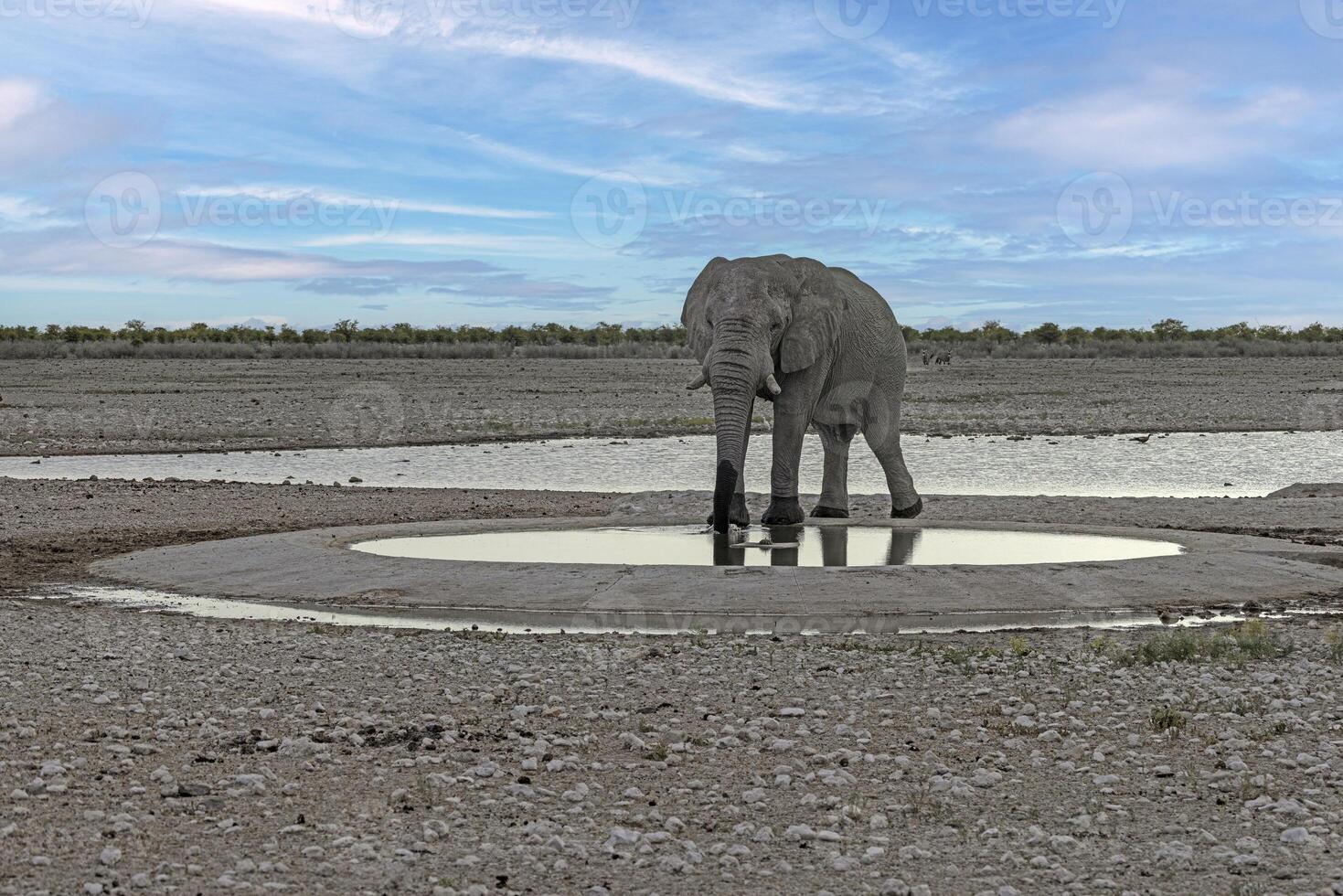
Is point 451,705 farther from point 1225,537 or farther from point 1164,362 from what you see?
point 1164,362

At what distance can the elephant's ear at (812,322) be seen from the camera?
18734 mm

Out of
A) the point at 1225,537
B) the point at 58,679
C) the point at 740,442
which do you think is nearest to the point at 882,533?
the point at 740,442

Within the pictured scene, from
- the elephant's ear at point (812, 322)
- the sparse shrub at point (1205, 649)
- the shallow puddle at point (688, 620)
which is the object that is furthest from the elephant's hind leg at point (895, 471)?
the sparse shrub at point (1205, 649)

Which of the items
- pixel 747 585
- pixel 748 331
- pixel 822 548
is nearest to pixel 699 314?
pixel 748 331

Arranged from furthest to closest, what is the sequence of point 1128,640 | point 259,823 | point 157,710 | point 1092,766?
point 1128,640, point 157,710, point 1092,766, point 259,823

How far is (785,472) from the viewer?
1866 centimetres

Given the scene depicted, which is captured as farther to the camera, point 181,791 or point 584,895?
point 181,791

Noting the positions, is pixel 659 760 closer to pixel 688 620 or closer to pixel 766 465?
pixel 688 620

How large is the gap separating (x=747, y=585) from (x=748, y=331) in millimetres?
4680

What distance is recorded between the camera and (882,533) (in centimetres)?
1823

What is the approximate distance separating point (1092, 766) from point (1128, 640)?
4.21 metres

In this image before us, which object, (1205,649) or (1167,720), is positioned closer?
(1167,720)

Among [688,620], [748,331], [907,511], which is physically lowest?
[688,620]

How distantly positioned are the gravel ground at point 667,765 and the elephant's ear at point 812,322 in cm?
667
